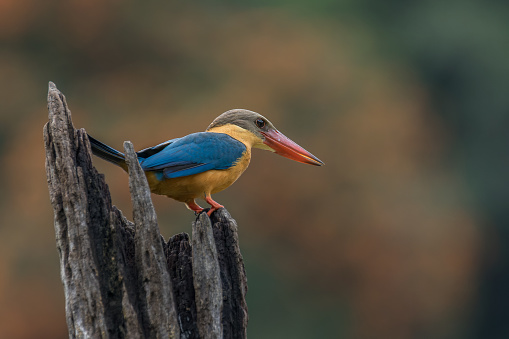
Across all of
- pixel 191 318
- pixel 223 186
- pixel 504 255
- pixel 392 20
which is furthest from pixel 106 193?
pixel 392 20

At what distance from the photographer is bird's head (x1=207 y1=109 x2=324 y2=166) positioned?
22.5 ft

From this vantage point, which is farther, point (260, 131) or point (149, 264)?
point (260, 131)

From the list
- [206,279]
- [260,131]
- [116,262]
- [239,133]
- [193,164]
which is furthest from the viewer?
[260,131]

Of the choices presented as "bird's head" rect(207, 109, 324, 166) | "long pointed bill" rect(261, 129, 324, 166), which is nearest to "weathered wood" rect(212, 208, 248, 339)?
"bird's head" rect(207, 109, 324, 166)

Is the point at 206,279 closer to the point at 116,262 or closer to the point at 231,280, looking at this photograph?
the point at 231,280

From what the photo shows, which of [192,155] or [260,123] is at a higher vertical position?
[260,123]

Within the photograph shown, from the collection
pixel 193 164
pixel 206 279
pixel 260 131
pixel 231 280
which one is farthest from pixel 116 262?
pixel 260 131

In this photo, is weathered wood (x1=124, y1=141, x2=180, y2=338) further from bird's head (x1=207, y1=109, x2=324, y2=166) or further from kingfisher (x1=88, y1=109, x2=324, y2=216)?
bird's head (x1=207, y1=109, x2=324, y2=166)

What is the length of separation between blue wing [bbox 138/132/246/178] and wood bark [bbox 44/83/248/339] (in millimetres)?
1392

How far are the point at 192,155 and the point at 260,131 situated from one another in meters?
1.33

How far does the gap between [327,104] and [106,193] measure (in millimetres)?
10876

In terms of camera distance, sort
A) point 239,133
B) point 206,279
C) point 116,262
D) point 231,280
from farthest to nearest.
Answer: point 239,133
point 231,280
point 206,279
point 116,262

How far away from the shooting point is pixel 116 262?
402 centimetres

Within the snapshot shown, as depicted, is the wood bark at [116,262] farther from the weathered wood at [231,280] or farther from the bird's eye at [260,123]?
the bird's eye at [260,123]
